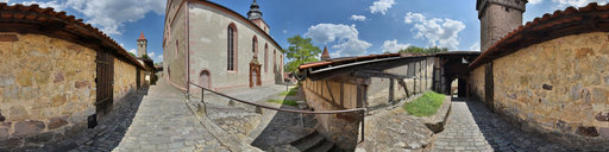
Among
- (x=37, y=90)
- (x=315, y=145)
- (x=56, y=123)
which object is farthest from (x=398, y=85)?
(x=37, y=90)

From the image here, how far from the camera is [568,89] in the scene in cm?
342

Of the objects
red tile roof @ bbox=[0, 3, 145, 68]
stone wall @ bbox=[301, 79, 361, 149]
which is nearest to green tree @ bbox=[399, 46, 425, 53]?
stone wall @ bbox=[301, 79, 361, 149]

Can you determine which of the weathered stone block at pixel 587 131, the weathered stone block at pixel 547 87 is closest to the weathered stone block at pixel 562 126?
the weathered stone block at pixel 587 131

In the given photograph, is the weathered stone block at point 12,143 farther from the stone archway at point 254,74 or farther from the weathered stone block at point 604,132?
the stone archway at point 254,74

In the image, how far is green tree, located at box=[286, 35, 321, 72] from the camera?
86.9 feet

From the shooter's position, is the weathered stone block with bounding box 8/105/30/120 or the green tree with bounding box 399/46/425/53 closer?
the weathered stone block with bounding box 8/105/30/120

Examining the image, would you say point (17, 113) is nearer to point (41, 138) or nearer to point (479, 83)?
point (41, 138)

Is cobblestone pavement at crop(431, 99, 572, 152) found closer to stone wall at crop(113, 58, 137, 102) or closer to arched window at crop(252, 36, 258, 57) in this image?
stone wall at crop(113, 58, 137, 102)

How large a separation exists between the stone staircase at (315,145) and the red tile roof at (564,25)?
5.28 meters

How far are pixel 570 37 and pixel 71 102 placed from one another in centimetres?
888

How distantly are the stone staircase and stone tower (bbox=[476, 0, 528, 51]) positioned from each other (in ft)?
54.0

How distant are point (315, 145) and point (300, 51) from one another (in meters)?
20.3

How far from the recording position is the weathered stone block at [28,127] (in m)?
3.08

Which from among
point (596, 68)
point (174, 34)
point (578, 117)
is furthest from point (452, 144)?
point (174, 34)
